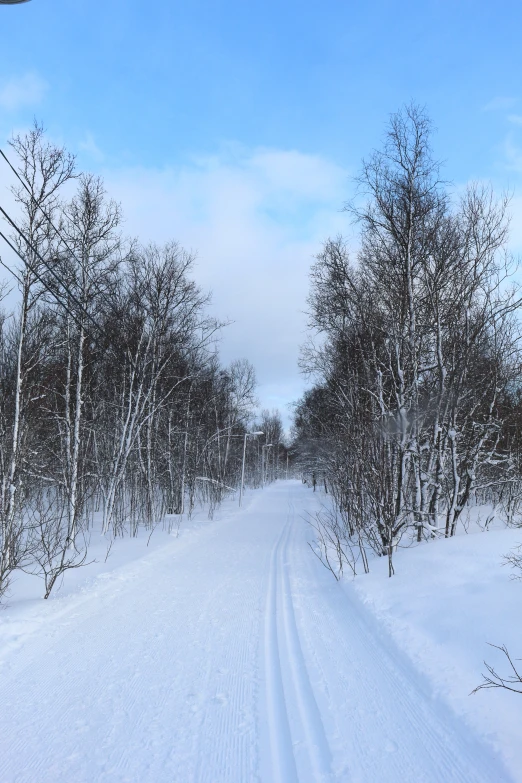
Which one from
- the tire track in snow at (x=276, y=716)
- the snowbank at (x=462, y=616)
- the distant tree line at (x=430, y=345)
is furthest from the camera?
→ the distant tree line at (x=430, y=345)

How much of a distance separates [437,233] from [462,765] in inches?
439

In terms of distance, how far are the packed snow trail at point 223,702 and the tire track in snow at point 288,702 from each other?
0.01m

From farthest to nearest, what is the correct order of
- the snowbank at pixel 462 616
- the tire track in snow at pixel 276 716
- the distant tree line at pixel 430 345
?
the distant tree line at pixel 430 345, the snowbank at pixel 462 616, the tire track in snow at pixel 276 716

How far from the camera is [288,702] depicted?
3.56 metres

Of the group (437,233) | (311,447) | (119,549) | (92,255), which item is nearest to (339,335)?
(437,233)

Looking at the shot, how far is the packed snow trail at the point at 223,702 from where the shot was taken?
278 cm

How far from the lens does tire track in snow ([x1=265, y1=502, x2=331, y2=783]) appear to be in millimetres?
2777

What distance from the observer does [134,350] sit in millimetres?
15938

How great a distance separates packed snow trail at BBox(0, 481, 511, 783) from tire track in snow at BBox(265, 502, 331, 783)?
0.04 ft

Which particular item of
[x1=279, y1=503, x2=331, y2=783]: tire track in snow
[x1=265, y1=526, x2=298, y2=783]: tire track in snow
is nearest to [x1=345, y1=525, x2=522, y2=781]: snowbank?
[x1=279, y1=503, x2=331, y2=783]: tire track in snow

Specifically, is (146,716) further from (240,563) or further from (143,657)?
(240,563)

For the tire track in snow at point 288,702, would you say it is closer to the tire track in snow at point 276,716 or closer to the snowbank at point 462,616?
the tire track in snow at point 276,716

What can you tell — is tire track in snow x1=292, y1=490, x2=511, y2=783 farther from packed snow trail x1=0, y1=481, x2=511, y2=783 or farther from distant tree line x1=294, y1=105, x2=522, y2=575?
distant tree line x1=294, y1=105, x2=522, y2=575

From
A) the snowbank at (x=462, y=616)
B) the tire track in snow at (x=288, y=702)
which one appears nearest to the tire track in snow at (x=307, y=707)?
the tire track in snow at (x=288, y=702)
